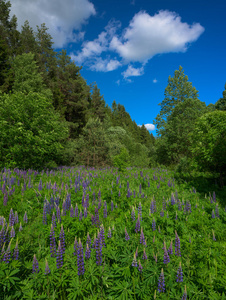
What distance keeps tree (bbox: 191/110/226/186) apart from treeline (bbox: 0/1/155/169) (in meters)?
6.69

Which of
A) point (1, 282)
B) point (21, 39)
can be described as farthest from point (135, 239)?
point (21, 39)

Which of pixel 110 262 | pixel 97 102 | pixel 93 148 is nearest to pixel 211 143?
pixel 110 262

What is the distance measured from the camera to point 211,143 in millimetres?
7539

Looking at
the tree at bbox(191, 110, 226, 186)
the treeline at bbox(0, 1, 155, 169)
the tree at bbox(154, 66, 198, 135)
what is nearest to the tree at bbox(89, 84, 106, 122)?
the treeline at bbox(0, 1, 155, 169)

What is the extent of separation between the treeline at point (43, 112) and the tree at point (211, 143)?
669 cm

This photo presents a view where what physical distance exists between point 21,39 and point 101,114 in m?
23.3

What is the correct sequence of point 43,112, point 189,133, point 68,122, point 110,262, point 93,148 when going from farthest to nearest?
point 68,122
point 93,148
point 43,112
point 189,133
point 110,262

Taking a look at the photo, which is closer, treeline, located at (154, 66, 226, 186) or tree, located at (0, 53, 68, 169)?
treeline, located at (154, 66, 226, 186)

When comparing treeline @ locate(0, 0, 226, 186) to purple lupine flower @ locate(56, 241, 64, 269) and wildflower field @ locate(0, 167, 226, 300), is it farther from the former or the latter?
purple lupine flower @ locate(56, 241, 64, 269)

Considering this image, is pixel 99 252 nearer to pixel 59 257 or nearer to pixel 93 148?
pixel 59 257

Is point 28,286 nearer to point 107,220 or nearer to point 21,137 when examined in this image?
point 107,220

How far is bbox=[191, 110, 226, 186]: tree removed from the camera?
292 inches

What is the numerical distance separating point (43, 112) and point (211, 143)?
438 inches

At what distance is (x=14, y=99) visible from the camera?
1209cm
